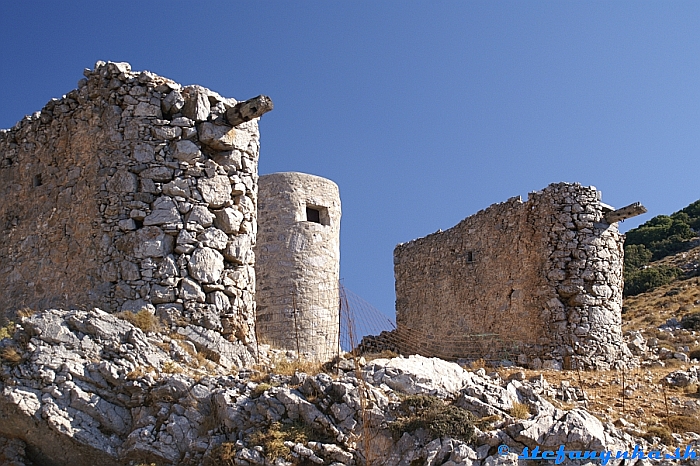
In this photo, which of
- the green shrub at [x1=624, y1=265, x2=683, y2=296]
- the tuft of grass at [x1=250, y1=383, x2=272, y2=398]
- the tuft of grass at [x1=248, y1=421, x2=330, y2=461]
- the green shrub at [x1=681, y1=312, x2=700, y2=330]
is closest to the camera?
the tuft of grass at [x1=248, y1=421, x2=330, y2=461]

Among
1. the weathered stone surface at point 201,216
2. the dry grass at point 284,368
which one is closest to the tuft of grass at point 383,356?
the dry grass at point 284,368

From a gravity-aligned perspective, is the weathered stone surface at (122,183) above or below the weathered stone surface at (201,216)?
above

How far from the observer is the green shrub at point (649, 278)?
104 feet

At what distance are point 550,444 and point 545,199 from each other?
9.15 meters

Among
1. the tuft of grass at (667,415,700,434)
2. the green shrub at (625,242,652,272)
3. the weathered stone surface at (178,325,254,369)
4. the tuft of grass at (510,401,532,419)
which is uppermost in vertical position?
the green shrub at (625,242,652,272)

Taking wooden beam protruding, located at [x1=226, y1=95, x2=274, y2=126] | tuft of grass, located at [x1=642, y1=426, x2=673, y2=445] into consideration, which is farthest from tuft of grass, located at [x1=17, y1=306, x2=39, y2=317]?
tuft of grass, located at [x1=642, y1=426, x2=673, y2=445]

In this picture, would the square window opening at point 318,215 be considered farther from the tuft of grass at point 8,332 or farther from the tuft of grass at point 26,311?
the tuft of grass at point 8,332

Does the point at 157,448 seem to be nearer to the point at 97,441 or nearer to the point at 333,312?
the point at 97,441

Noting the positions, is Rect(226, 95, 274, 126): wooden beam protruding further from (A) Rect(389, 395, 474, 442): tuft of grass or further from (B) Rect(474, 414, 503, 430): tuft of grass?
(B) Rect(474, 414, 503, 430): tuft of grass

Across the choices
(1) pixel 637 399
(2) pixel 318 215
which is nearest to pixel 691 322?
(2) pixel 318 215

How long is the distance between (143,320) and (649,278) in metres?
27.9

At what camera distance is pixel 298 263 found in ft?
45.2

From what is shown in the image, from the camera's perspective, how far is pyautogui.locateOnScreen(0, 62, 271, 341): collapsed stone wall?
9.01 m

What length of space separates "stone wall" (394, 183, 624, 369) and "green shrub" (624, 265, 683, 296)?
1679 cm
